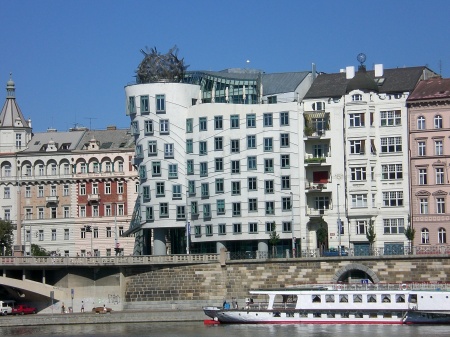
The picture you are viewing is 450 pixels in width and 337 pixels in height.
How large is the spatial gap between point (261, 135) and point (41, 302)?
2807cm

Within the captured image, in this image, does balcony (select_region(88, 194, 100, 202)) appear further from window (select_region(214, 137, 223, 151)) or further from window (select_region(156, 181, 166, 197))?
window (select_region(214, 137, 223, 151))

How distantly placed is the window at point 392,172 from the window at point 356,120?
4871mm

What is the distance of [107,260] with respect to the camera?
12462cm

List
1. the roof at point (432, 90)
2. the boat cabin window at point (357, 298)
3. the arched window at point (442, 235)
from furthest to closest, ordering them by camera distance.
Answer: the roof at point (432, 90) → the arched window at point (442, 235) → the boat cabin window at point (357, 298)

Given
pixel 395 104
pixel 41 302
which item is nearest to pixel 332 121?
pixel 395 104

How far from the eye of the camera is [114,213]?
6009 inches

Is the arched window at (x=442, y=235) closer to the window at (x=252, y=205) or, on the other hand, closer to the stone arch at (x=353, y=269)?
the stone arch at (x=353, y=269)

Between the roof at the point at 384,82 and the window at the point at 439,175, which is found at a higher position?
the roof at the point at 384,82

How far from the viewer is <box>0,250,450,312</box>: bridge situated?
117562 mm

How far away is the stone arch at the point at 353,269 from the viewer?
117 m

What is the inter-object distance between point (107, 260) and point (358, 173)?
86.4 ft

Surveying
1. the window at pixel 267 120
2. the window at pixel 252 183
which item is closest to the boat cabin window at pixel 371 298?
the window at pixel 252 183

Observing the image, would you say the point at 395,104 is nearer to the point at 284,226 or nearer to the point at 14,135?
the point at 284,226

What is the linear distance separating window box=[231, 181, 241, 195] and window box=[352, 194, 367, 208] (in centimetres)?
Answer: 1199
